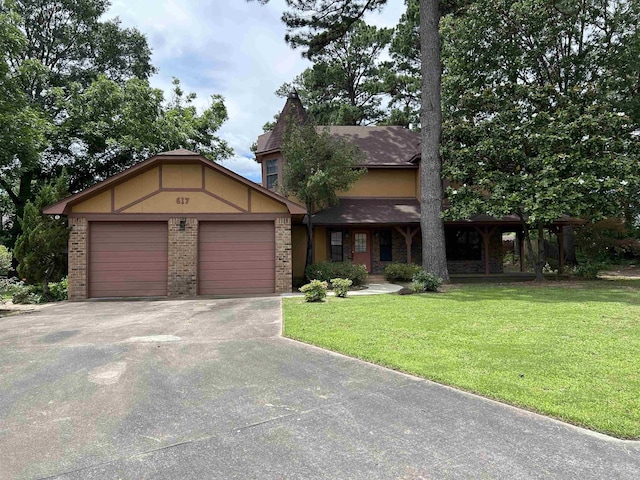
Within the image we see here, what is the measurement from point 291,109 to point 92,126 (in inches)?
415

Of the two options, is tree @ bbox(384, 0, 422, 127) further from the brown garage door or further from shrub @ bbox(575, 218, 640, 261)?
the brown garage door

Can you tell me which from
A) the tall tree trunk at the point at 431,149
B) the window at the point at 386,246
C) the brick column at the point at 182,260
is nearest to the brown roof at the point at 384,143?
the tall tree trunk at the point at 431,149

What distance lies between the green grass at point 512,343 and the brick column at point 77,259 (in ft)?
22.4

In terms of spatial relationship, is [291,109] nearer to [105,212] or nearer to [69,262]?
[105,212]

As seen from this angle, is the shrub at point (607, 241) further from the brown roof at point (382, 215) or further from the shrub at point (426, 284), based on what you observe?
the shrub at point (426, 284)

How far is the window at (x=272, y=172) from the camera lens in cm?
1825

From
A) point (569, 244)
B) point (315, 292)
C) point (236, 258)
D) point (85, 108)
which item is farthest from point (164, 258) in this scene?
point (569, 244)

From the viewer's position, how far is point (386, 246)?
719 inches

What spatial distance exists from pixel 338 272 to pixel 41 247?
9.71 metres

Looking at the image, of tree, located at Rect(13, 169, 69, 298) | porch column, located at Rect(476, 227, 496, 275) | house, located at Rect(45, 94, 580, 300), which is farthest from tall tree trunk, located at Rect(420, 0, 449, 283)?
tree, located at Rect(13, 169, 69, 298)

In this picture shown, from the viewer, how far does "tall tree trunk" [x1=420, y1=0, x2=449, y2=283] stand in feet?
47.3

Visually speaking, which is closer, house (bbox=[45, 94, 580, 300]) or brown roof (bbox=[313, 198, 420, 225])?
house (bbox=[45, 94, 580, 300])

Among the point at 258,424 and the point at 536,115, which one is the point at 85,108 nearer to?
the point at 536,115

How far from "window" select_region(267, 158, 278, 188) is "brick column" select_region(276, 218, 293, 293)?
5.68 metres
